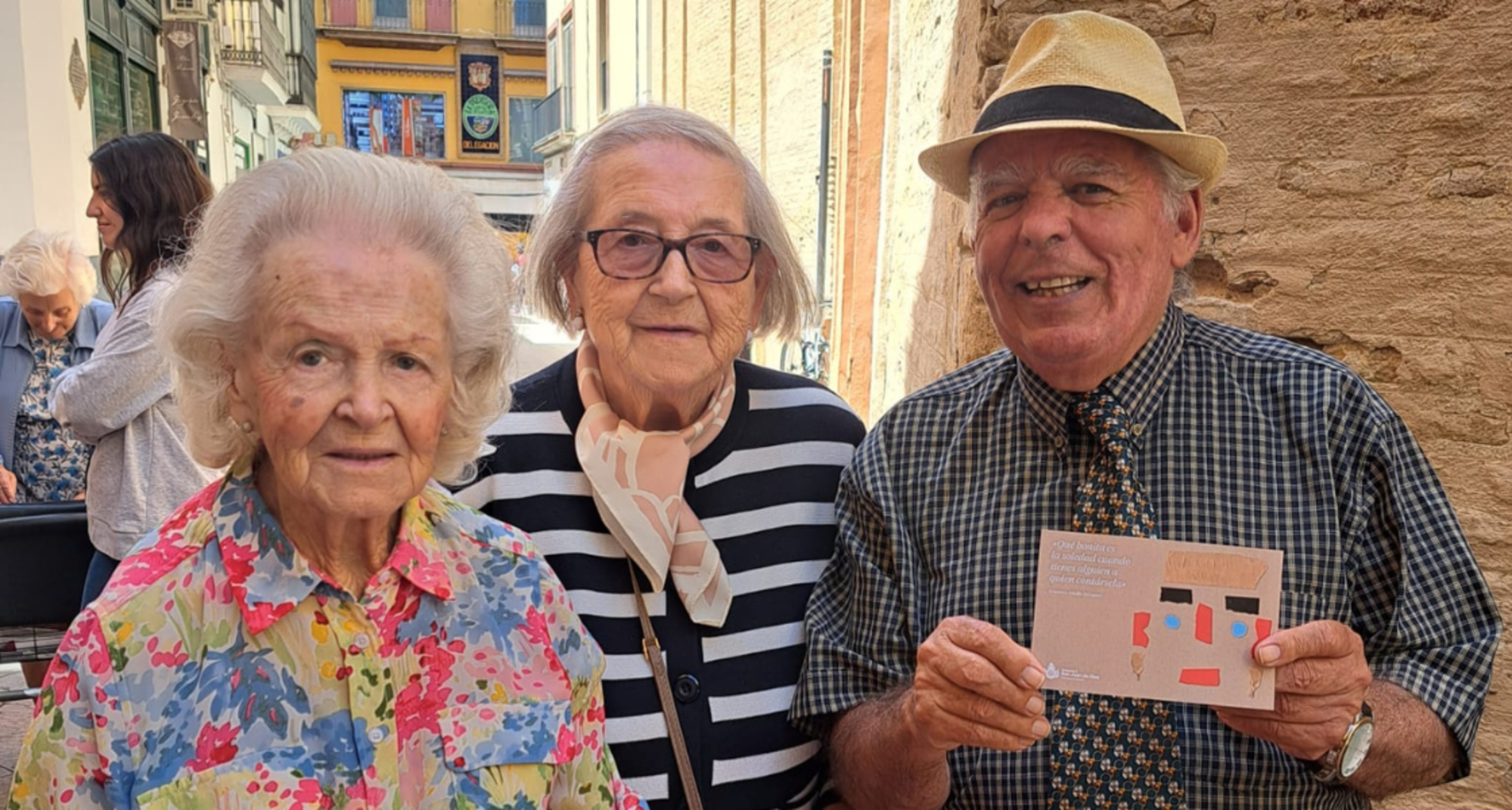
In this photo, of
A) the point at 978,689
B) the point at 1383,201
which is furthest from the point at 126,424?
the point at 1383,201

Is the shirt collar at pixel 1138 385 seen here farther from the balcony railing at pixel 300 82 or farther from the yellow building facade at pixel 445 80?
the yellow building facade at pixel 445 80

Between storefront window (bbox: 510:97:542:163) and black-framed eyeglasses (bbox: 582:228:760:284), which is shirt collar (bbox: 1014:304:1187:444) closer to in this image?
black-framed eyeglasses (bbox: 582:228:760:284)

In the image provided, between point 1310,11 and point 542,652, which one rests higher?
point 1310,11

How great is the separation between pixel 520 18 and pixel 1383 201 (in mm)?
45840

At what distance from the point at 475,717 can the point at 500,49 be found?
1838 inches

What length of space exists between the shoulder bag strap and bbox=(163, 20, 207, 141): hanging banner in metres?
12.5

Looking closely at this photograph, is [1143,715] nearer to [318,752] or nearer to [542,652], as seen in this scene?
[542,652]

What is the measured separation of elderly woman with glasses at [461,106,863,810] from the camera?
1912 mm

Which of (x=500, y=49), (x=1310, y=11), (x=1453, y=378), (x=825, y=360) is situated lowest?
(x=825, y=360)

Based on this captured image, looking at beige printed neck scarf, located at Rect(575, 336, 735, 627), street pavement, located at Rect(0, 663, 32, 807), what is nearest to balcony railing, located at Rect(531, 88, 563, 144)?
street pavement, located at Rect(0, 663, 32, 807)

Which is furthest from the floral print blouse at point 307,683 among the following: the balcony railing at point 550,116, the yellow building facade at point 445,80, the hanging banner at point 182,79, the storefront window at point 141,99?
the yellow building facade at point 445,80

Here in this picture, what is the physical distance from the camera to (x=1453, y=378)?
A: 2799 mm

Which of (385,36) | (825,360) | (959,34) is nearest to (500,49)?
(385,36)

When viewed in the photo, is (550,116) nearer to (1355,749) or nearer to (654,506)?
(654,506)
